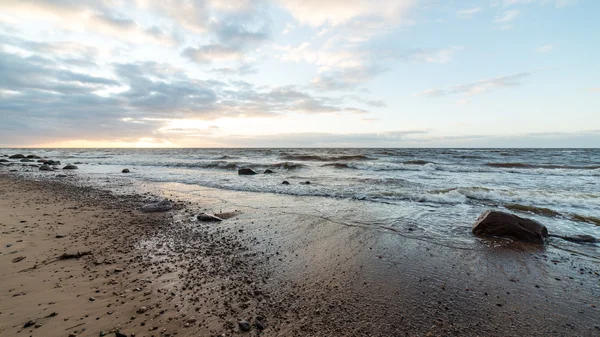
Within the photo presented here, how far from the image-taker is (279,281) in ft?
14.2

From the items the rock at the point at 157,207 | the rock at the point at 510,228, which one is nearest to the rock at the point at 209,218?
the rock at the point at 157,207

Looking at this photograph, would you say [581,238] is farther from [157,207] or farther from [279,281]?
[157,207]

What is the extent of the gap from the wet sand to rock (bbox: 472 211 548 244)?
0.54 m

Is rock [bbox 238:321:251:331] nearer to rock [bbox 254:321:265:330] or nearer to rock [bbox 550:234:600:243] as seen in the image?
rock [bbox 254:321:265:330]

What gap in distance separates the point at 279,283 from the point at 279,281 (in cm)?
7

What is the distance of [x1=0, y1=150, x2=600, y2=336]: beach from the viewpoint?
10.6ft

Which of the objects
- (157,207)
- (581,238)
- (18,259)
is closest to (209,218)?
(157,207)

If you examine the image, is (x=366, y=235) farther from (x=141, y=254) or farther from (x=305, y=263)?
(x=141, y=254)

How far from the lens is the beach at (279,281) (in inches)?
128

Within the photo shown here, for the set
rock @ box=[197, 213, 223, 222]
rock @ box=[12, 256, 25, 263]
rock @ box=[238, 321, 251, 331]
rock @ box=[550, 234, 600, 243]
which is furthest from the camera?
rock @ box=[197, 213, 223, 222]

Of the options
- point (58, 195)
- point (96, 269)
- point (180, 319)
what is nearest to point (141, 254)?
point (96, 269)

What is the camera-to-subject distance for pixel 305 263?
5.08 meters

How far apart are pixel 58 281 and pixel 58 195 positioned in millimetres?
9946

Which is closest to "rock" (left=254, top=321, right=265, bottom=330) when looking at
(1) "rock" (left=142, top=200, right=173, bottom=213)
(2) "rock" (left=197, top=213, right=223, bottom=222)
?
(2) "rock" (left=197, top=213, right=223, bottom=222)
